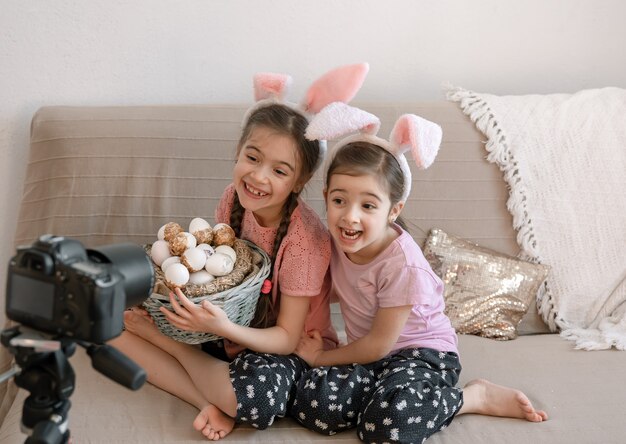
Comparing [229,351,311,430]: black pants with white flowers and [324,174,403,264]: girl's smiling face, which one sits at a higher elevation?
[324,174,403,264]: girl's smiling face

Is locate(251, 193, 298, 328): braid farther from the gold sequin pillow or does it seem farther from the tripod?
the tripod

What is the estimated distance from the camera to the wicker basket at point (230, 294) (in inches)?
51.8

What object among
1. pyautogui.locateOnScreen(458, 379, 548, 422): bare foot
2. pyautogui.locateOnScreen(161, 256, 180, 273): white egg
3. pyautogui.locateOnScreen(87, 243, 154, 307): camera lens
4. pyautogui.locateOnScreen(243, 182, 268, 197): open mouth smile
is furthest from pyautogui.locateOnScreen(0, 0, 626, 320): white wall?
pyautogui.locateOnScreen(87, 243, 154, 307): camera lens

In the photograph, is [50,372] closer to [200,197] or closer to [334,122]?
[334,122]

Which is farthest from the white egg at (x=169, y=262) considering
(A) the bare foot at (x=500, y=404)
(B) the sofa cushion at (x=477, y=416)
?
(A) the bare foot at (x=500, y=404)

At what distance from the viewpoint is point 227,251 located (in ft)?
4.61

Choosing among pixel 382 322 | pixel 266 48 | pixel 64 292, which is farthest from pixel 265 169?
pixel 64 292

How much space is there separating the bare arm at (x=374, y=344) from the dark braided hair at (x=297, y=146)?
0.12m

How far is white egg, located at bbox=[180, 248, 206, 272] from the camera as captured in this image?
1.34m

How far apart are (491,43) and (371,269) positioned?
924 mm

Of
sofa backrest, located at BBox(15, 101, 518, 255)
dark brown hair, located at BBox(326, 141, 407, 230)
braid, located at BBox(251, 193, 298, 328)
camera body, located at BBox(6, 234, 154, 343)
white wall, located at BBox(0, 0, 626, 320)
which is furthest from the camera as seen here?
white wall, located at BBox(0, 0, 626, 320)

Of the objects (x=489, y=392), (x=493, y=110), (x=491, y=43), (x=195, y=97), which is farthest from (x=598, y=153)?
(x=195, y=97)

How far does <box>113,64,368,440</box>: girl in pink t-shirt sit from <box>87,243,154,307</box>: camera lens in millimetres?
500

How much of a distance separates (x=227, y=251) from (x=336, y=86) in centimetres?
39
